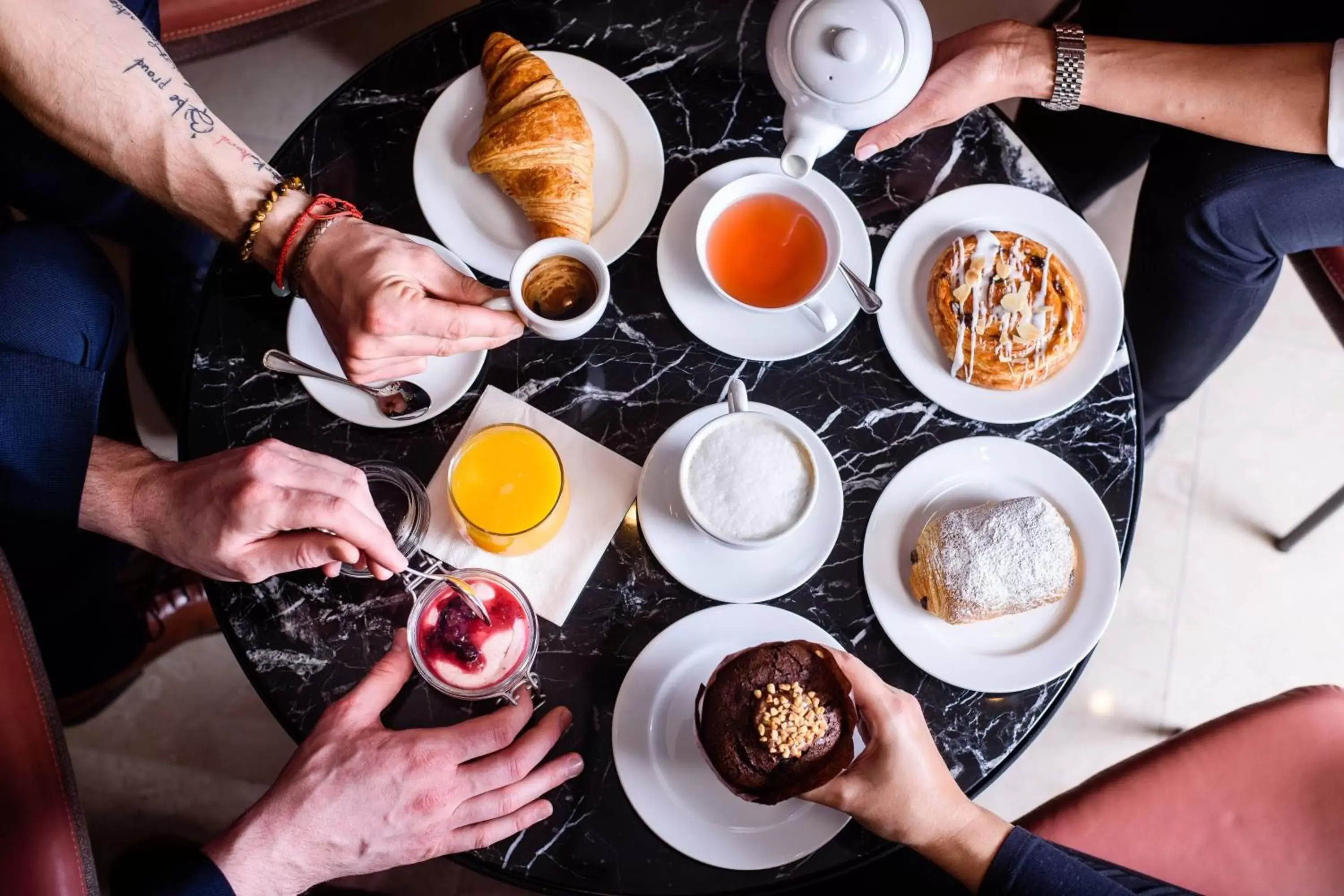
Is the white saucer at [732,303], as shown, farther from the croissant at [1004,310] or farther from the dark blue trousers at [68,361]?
the dark blue trousers at [68,361]

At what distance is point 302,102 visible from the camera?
2.62 metres

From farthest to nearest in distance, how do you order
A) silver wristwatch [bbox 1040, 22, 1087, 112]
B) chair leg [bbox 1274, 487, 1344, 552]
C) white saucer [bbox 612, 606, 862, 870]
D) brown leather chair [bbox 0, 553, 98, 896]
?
chair leg [bbox 1274, 487, 1344, 552], silver wristwatch [bbox 1040, 22, 1087, 112], white saucer [bbox 612, 606, 862, 870], brown leather chair [bbox 0, 553, 98, 896]

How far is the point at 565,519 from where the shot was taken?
138cm

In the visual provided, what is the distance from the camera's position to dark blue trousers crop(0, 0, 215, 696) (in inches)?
51.4

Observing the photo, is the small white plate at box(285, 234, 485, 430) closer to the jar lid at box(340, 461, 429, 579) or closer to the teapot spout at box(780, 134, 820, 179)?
the jar lid at box(340, 461, 429, 579)

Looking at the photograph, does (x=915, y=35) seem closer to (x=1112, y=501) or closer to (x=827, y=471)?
(x=827, y=471)

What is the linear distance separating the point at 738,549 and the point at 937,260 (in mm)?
549

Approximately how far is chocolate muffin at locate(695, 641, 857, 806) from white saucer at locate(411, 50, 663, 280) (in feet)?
2.13

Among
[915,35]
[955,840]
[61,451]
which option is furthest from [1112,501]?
Result: [61,451]

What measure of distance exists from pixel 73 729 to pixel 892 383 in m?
2.07

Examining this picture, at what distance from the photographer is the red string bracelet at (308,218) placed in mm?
1376

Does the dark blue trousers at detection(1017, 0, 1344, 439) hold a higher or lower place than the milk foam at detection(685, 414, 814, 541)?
higher

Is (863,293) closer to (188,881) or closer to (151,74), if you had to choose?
(151,74)

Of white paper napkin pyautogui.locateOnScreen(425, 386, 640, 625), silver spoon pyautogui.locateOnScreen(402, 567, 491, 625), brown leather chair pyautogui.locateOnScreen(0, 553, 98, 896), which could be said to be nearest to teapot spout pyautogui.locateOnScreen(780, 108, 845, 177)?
white paper napkin pyautogui.locateOnScreen(425, 386, 640, 625)
